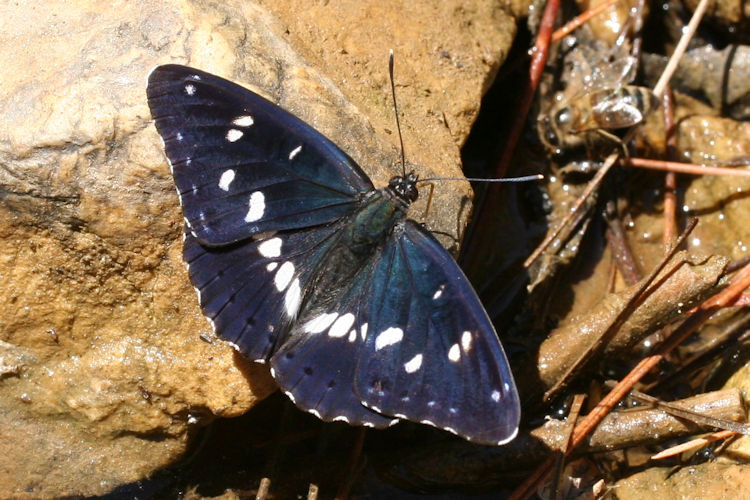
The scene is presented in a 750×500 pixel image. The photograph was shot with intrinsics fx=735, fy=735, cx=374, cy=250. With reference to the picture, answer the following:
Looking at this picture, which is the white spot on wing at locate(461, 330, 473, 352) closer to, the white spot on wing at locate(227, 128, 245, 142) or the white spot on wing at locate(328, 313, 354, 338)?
the white spot on wing at locate(328, 313, 354, 338)

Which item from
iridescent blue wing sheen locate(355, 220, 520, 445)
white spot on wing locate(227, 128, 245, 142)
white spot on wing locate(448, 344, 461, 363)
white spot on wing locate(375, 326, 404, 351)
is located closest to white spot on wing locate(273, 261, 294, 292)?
iridescent blue wing sheen locate(355, 220, 520, 445)

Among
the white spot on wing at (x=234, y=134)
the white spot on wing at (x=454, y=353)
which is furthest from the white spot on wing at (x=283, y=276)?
the white spot on wing at (x=454, y=353)

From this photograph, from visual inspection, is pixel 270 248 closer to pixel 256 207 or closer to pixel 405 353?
pixel 256 207

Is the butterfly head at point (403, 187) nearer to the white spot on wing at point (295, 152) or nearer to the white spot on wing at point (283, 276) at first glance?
the white spot on wing at point (295, 152)

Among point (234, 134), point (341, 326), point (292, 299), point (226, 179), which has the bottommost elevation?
point (341, 326)

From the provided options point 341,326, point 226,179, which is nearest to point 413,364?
point 341,326

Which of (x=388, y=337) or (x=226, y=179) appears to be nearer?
(x=388, y=337)

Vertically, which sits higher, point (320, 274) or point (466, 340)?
point (320, 274)
